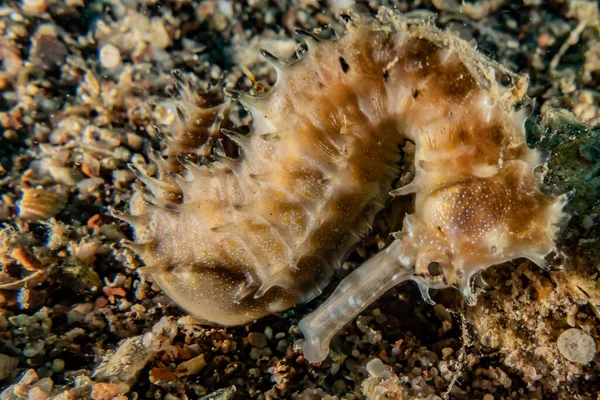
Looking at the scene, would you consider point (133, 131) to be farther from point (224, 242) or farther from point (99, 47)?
point (224, 242)

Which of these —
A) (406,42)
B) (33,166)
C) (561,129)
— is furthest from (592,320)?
(33,166)

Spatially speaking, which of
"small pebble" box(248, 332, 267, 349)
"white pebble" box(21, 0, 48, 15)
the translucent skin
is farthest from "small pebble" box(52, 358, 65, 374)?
"white pebble" box(21, 0, 48, 15)

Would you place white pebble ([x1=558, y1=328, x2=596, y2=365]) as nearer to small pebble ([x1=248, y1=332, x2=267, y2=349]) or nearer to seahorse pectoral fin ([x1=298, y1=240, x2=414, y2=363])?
seahorse pectoral fin ([x1=298, y1=240, x2=414, y2=363])

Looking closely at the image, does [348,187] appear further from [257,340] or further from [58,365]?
[58,365]

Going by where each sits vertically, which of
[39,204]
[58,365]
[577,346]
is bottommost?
[58,365]

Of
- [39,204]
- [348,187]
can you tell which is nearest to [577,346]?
[348,187]

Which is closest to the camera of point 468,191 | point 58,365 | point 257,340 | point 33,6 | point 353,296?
point 468,191

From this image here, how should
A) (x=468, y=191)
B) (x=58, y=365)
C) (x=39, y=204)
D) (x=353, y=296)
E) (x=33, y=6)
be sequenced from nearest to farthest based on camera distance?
(x=468, y=191)
(x=353, y=296)
(x=58, y=365)
(x=39, y=204)
(x=33, y=6)

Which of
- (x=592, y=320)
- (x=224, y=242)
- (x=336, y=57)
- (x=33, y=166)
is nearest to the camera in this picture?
(x=592, y=320)
